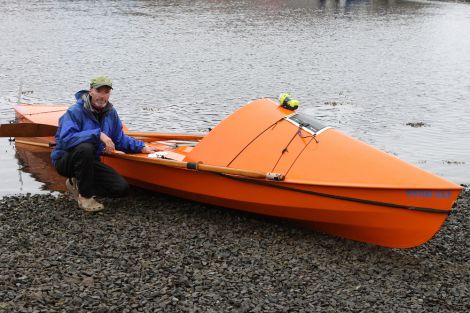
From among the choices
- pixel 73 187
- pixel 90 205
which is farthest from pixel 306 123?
pixel 73 187

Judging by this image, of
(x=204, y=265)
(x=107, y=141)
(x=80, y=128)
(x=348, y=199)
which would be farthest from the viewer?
(x=80, y=128)

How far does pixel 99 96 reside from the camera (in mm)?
7637

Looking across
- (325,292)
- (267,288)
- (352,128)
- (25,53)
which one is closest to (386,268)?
(325,292)

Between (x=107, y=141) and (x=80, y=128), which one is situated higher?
(x=80, y=128)

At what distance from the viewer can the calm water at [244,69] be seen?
1452cm

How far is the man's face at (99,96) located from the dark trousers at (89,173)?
1.88 feet

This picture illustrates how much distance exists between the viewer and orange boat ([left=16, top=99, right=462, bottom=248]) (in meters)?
6.64

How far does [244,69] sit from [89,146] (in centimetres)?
1563

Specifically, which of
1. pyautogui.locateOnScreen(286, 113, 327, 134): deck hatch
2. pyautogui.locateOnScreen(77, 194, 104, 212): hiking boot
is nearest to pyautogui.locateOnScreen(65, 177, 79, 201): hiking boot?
pyautogui.locateOnScreen(77, 194, 104, 212): hiking boot

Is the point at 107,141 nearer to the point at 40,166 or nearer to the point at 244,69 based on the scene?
the point at 40,166

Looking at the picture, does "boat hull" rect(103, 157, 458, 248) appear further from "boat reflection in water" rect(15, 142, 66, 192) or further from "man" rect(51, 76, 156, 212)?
"boat reflection in water" rect(15, 142, 66, 192)

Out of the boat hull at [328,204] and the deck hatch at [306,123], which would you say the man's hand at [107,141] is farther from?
the deck hatch at [306,123]

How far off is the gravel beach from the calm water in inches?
103

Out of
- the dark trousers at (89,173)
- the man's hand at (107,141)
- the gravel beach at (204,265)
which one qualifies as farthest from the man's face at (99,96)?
the gravel beach at (204,265)
